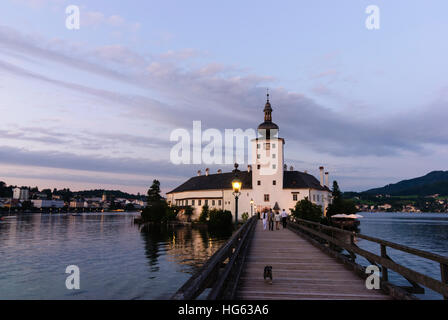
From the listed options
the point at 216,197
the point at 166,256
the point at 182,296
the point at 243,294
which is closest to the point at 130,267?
the point at 166,256

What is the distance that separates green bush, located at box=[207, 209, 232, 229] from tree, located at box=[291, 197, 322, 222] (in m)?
14.9

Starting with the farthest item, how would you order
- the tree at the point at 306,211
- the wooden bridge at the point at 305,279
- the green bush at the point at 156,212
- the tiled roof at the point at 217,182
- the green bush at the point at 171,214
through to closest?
the green bush at the point at 156,212, the green bush at the point at 171,214, the tiled roof at the point at 217,182, the tree at the point at 306,211, the wooden bridge at the point at 305,279

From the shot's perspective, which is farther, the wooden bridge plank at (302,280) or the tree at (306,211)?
the tree at (306,211)

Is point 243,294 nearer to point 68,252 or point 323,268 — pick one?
point 323,268

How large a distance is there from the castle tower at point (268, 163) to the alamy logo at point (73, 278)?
48166 millimetres

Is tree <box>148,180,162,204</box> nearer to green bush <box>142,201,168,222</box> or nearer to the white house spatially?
green bush <box>142,201,168,222</box>

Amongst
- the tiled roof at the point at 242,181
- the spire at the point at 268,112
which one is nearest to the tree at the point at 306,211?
the tiled roof at the point at 242,181

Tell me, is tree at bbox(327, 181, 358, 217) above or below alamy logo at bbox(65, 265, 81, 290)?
above

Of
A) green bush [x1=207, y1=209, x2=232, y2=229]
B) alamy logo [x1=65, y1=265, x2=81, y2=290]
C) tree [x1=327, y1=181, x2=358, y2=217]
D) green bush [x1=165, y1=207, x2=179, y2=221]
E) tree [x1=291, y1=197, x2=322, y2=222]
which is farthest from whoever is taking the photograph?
green bush [x1=165, y1=207, x2=179, y2=221]

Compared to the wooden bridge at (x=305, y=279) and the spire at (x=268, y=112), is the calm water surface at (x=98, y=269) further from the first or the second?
the spire at (x=268, y=112)

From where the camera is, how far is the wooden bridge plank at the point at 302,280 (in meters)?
7.85

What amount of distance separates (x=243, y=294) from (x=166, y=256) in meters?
33.0

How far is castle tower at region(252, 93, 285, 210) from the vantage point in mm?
74750

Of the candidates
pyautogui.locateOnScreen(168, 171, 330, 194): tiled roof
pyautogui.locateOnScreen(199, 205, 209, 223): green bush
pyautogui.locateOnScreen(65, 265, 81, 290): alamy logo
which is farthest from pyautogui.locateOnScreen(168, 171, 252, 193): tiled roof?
pyautogui.locateOnScreen(65, 265, 81, 290): alamy logo
